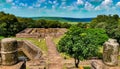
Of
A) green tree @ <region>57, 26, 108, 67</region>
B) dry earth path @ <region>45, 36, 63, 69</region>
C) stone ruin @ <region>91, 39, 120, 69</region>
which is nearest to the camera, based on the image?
stone ruin @ <region>91, 39, 120, 69</region>

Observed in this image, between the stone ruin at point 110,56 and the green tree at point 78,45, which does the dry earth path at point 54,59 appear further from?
the stone ruin at point 110,56

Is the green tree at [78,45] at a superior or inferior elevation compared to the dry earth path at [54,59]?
superior

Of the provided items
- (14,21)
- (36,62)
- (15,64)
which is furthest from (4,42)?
(14,21)

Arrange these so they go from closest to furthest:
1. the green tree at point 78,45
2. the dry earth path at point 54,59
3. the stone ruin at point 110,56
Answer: the stone ruin at point 110,56 → the green tree at point 78,45 → the dry earth path at point 54,59

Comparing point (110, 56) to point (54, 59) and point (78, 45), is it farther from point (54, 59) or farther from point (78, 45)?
point (54, 59)

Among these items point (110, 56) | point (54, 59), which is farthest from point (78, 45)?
point (110, 56)

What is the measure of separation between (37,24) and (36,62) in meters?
29.5

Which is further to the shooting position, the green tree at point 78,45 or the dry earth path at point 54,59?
the dry earth path at point 54,59

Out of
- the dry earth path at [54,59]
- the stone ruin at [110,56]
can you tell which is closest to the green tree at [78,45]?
the dry earth path at [54,59]

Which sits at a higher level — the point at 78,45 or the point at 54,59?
the point at 78,45

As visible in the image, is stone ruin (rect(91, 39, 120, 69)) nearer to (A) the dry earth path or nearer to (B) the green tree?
(B) the green tree

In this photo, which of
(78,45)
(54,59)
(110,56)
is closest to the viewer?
(110,56)

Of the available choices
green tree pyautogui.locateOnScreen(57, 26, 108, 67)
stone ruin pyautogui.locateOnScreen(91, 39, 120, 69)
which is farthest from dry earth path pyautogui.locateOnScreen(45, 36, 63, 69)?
stone ruin pyautogui.locateOnScreen(91, 39, 120, 69)

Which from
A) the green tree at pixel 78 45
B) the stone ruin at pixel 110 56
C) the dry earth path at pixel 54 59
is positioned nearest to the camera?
the stone ruin at pixel 110 56
